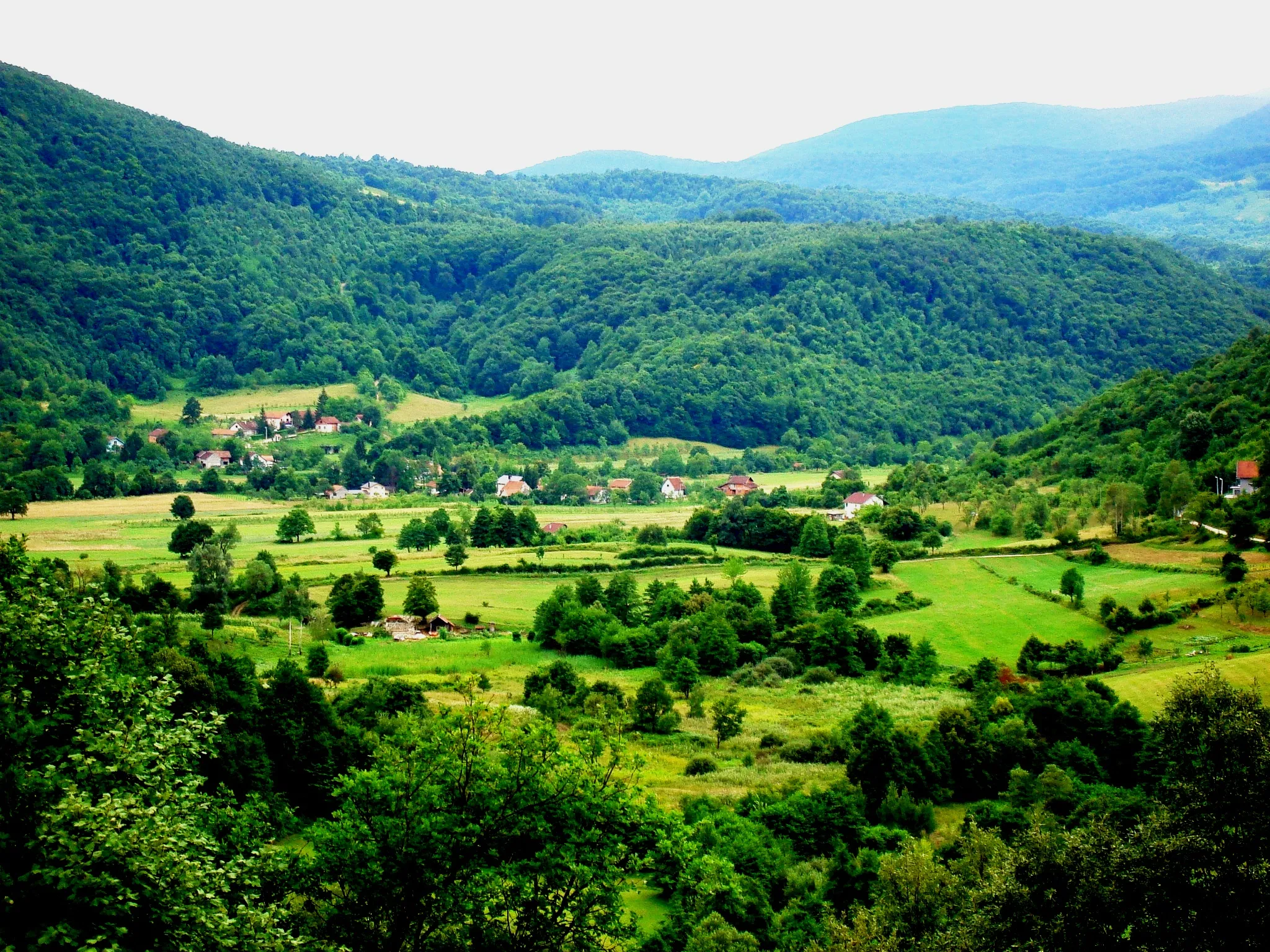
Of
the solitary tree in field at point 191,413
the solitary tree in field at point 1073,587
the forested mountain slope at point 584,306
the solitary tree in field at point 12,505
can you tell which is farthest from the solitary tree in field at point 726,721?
the solitary tree in field at point 191,413

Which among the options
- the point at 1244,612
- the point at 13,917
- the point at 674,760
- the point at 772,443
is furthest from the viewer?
the point at 772,443

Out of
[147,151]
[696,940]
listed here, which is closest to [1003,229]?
[147,151]

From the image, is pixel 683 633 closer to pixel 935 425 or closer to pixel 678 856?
pixel 678 856

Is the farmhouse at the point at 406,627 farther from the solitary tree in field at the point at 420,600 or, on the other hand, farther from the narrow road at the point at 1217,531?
the narrow road at the point at 1217,531

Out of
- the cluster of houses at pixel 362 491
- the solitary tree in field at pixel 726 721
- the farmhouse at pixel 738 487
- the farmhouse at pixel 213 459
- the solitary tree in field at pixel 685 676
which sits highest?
the solitary tree in field at pixel 726 721

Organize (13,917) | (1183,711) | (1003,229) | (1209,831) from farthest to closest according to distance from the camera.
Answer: (1003,229)
(1183,711)
(1209,831)
(13,917)

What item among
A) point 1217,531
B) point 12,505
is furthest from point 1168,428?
point 12,505

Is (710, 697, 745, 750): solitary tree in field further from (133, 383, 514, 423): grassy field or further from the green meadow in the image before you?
(133, 383, 514, 423): grassy field

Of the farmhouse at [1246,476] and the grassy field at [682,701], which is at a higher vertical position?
the farmhouse at [1246,476]

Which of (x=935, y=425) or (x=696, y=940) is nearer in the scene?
(x=696, y=940)
